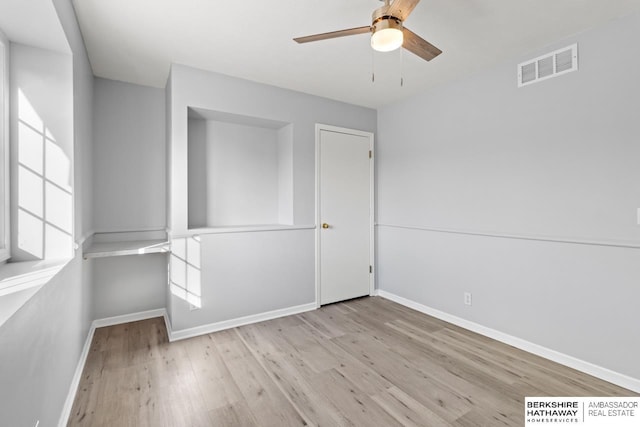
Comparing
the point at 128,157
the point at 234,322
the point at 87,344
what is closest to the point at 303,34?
the point at 128,157

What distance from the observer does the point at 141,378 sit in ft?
7.27

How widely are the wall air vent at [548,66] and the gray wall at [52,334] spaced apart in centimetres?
325

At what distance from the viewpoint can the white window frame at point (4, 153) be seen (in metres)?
1.58

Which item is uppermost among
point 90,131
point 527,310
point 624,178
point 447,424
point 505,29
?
point 505,29

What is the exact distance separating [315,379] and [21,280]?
5.83 feet

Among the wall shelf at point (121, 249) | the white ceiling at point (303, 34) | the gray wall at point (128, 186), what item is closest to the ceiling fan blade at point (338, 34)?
the white ceiling at point (303, 34)

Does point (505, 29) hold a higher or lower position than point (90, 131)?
higher

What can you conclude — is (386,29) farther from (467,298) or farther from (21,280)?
(467,298)

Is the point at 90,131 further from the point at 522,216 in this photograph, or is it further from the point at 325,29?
the point at 522,216

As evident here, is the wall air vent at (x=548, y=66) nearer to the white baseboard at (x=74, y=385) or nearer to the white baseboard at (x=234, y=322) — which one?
the white baseboard at (x=234, y=322)

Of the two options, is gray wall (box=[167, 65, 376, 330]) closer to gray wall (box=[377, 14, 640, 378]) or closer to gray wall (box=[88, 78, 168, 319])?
gray wall (box=[88, 78, 168, 319])

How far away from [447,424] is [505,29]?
2.69m

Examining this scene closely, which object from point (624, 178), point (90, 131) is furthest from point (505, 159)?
point (90, 131)

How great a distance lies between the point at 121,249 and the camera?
2.72 meters
